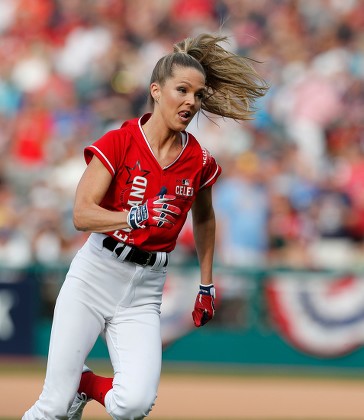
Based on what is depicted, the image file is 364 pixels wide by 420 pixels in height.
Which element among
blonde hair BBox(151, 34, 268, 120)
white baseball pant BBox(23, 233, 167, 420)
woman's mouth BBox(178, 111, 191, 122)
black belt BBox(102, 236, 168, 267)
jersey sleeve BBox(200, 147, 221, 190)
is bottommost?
white baseball pant BBox(23, 233, 167, 420)

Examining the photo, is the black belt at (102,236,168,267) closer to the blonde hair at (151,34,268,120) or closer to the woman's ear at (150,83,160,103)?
the woman's ear at (150,83,160,103)

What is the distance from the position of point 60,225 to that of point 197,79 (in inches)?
240

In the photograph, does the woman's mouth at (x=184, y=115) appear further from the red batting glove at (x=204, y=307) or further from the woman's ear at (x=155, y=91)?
the red batting glove at (x=204, y=307)

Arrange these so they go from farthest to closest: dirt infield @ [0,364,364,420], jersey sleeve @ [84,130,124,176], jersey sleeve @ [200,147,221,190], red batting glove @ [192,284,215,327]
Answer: dirt infield @ [0,364,364,420] < red batting glove @ [192,284,215,327] < jersey sleeve @ [200,147,221,190] < jersey sleeve @ [84,130,124,176]

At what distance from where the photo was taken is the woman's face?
4965mm

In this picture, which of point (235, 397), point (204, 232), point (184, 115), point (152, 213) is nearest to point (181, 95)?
point (184, 115)

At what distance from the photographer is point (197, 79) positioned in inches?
197

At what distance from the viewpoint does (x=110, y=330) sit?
17.0ft

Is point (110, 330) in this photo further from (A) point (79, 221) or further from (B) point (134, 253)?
(A) point (79, 221)

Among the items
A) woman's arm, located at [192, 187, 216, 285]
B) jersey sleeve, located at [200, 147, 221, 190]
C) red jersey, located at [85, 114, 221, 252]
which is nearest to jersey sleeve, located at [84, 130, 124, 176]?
red jersey, located at [85, 114, 221, 252]

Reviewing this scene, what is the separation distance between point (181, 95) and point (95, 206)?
72cm

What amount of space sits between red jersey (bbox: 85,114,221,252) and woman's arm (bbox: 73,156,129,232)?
2.1 inches

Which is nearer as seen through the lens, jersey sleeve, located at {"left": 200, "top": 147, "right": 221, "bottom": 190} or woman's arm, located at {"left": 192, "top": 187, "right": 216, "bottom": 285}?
jersey sleeve, located at {"left": 200, "top": 147, "right": 221, "bottom": 190}

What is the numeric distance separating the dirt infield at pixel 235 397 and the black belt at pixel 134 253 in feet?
10.1
